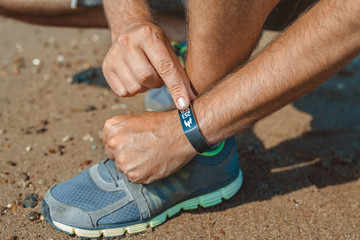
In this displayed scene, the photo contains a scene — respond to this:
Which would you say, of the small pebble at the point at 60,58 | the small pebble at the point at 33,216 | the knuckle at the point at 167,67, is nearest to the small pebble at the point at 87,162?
the small pebble at the point at 33,216

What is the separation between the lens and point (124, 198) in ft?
4.91

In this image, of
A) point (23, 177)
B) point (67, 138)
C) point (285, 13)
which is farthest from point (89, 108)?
point (285, 13)

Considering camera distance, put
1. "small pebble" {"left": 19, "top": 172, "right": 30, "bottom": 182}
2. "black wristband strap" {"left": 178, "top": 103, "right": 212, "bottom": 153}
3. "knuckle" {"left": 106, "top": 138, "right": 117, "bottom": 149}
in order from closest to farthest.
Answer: "black wristband strap" {"left": 178, "top": 103, "right": 212, "bottom": 153}, "knuckle" {"left": 106, "top": 138, "right": 117, "bottom": 149}, "small pebble" {"left": 19, "top": 172, "right": 30, "bottom": 182}

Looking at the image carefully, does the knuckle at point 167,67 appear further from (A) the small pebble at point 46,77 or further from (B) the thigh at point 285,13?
(A) the small pebble at point 46,77

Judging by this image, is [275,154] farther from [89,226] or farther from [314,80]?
[89,226]

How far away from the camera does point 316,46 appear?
1.17 meters

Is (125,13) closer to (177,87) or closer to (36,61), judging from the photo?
(177,87)

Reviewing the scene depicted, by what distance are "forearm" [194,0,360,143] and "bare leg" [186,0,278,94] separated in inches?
5.2

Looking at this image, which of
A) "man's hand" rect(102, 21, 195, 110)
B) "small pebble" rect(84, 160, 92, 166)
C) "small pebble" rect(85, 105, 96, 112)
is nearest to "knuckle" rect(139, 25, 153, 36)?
"man's hand" rect(102, 21, 195, 110)

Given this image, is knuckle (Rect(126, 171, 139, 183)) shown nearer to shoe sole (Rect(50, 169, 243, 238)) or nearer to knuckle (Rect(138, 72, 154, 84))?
shoe sole (Rect(50, 169, 243, 238))

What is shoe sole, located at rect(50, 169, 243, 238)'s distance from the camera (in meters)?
1.47

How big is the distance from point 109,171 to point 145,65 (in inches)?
18.9

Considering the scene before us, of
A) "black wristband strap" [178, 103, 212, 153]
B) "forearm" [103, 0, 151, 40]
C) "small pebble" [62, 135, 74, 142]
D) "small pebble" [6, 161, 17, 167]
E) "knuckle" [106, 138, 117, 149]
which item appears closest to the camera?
"black wristband strap" [178, 103, 212, 153]

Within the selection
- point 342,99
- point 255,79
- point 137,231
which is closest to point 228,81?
point 255,79
